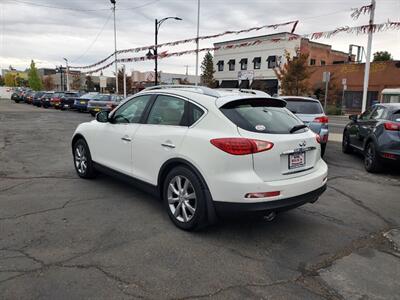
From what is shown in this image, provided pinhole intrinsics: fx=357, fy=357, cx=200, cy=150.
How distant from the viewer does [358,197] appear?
5.98 meters

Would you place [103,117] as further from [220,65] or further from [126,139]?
[220,65]

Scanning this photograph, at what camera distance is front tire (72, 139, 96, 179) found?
625 centimetres

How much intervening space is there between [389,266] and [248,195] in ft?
5.14

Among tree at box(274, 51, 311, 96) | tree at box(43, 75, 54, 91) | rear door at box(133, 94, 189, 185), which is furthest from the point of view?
tree at box(43, 75, 54, 91)

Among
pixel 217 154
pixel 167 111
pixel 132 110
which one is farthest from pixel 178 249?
pixel 132 110

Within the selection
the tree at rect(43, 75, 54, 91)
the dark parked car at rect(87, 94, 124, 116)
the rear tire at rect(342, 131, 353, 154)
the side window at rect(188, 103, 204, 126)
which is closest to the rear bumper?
the side window at rect(188, 103, 204, 126)

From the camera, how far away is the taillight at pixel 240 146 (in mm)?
3719

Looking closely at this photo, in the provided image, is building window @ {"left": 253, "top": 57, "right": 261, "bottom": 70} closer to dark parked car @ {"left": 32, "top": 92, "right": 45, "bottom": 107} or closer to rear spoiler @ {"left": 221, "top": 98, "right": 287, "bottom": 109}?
dark parked car @ {"left": 32, "top": 92, "right": 45, "bottom": 107}

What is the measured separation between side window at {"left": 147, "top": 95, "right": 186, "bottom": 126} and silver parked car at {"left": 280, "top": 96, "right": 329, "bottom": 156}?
16.5ft

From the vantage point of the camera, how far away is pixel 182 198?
427 cm

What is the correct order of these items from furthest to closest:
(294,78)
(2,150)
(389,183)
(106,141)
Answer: (294,78) < (2,150) < (389,183) < (106,141)

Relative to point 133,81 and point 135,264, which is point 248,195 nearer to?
point 135,264

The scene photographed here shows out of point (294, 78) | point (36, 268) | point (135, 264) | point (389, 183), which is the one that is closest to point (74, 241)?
point (36, 268)

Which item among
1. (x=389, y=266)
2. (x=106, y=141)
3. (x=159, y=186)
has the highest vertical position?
(x=106, y=141)
